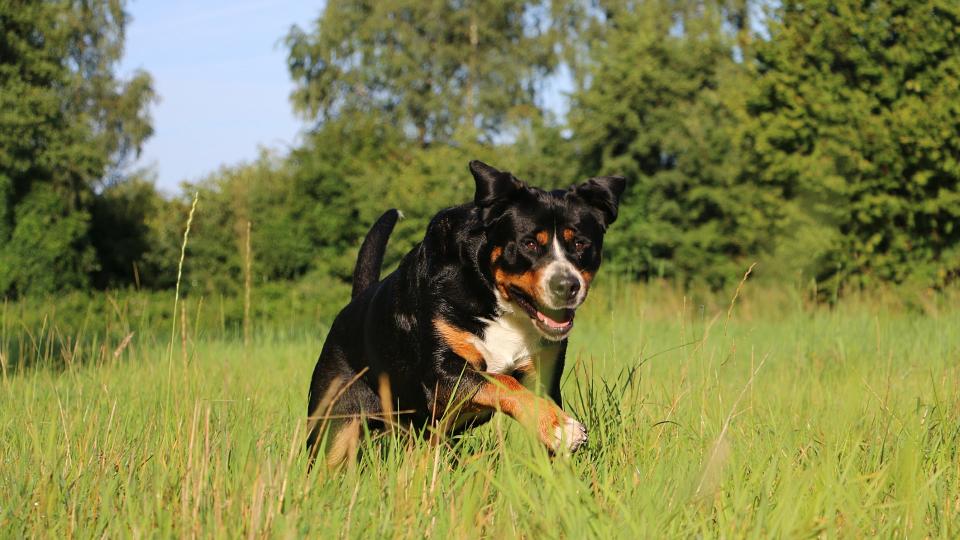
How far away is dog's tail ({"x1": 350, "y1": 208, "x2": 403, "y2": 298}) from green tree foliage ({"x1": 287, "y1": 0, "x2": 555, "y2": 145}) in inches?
1387

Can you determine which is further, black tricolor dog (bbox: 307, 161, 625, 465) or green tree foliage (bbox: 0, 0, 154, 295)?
green tree foliage (bbox: 0, 0, 154, 295)

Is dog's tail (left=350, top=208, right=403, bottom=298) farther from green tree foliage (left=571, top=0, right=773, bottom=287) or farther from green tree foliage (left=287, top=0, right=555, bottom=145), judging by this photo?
green tree foliage (left=287, top=0, right=555, bottom=145)

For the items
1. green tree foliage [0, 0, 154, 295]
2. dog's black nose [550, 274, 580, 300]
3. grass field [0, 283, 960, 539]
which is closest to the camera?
grass field [0, 283, 960, 539]

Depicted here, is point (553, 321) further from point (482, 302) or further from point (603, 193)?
point (603, 193)

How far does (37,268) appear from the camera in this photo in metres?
30.7

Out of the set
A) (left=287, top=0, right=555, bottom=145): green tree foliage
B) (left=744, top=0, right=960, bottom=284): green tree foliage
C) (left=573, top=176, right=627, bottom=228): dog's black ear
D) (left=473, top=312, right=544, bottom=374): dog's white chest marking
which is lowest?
(left=473, top=312, right=544, bottom=374): dog's white chest marking

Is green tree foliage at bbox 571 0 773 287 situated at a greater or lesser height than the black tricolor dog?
greater

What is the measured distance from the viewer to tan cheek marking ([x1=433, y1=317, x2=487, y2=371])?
158 inches

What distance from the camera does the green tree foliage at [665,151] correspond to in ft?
84.2

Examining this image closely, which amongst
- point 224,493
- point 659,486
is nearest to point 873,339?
point 659,486

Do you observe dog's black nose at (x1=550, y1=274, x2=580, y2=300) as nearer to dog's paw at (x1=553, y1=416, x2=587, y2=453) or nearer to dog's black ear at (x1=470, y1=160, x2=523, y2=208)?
dog's black ear at (x1=470, y1=160, x2=523, y2=208)

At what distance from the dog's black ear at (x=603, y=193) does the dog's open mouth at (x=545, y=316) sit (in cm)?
68

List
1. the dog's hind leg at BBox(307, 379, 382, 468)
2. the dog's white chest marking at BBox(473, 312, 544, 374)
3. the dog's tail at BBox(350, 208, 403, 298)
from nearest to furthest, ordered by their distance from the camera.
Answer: the dog's white chest marking at BBox(473, 312, 544, 374)
the dog's hind leg at BBox(307, 379, 382, 468)
the dog's tail at BBox(350, 208, 403, 298)

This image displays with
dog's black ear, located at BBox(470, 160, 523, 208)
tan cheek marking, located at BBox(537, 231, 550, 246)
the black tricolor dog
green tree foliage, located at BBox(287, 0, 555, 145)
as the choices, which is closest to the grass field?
the black tricolor dog
